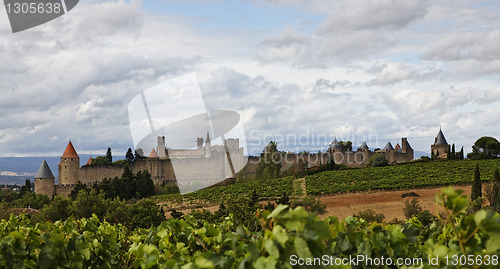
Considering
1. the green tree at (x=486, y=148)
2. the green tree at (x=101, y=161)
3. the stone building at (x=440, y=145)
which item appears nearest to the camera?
the green tree at (x=486, y=148)

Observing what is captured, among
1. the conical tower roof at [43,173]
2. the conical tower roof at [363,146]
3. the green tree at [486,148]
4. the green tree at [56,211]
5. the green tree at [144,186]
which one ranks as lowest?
the green tree at [56,211]

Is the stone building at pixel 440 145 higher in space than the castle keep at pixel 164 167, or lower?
higher

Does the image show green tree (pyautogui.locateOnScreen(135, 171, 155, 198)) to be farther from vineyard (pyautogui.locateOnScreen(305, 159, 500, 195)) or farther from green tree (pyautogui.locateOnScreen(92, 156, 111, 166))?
green tree (pyautogui.locateOnScreen(92, 156, 111, 166))

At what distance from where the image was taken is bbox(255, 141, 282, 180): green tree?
4197cm

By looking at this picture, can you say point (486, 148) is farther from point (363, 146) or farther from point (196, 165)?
point (196, 165)

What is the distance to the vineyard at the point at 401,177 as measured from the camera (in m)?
31.8

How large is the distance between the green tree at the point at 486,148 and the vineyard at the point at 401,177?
352 inches

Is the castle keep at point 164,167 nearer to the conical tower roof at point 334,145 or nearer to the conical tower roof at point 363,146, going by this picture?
the conical tower roof at point 334,145

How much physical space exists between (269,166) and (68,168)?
16971 millimetres

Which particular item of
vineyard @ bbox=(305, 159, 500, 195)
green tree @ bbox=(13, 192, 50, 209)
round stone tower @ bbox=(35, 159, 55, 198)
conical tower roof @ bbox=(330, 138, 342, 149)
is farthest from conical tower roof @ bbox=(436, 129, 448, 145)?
green tree @ bbox=(13, 192, 50, 209)

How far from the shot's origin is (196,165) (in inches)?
1986

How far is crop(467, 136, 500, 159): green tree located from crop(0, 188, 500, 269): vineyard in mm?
47452

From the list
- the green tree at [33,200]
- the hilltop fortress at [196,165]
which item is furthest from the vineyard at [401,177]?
the green tree at [33,200]

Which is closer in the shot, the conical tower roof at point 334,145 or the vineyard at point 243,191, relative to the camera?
the vineyard at point 243,191
